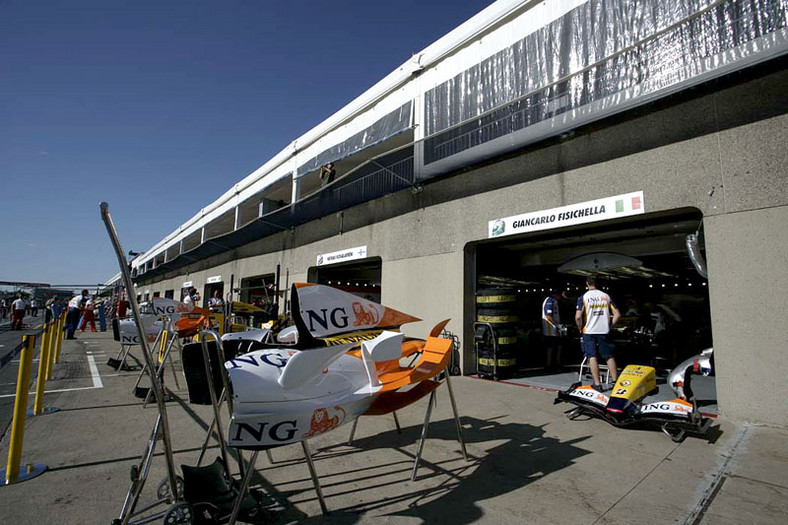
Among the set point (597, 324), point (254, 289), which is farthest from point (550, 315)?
point (254, 289)

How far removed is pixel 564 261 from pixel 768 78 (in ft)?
21.3

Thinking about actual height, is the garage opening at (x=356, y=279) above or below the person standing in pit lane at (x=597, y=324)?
above

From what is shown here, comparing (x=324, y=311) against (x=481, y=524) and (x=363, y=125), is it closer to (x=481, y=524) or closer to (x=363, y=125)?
(x=481, y=524)

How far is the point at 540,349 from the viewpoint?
10.9m

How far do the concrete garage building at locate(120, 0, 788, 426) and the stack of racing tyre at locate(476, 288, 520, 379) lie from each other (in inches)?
8.5

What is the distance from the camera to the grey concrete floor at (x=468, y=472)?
2445 millimetres

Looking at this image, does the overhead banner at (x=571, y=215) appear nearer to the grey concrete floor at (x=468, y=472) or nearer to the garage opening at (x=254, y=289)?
the grey concrete floor at (x=468, y=472)

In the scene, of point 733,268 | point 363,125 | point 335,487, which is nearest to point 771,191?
point 733,268

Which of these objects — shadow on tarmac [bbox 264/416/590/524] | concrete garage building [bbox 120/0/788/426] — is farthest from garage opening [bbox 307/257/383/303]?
shadow on tarmac [bbox 264/416/590/524]

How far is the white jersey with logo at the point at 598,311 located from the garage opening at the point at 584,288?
1048mm

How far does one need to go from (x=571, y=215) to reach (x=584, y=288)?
809 cm

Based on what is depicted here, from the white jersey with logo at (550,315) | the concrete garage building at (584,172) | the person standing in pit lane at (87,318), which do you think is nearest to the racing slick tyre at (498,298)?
the concrete garage building at (584,172)

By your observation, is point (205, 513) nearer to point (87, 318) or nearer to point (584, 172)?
point (584, 172)

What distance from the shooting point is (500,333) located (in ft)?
23.6
